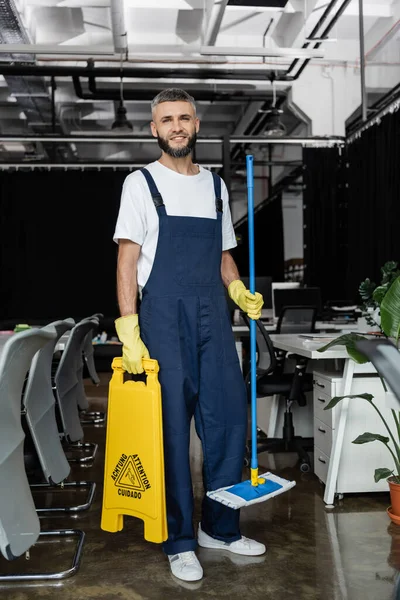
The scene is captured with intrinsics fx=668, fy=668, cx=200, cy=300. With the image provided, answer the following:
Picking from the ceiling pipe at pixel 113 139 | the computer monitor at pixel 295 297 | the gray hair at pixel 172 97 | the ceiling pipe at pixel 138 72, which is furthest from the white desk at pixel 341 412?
the ceiling pipe at pixel 138 72

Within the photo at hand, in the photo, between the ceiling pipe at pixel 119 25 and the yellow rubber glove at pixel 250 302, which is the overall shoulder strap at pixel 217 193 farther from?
the ceiling pipe at pixel 119 25

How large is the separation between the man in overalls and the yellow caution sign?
9cm

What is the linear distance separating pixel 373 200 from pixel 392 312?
5.43 m

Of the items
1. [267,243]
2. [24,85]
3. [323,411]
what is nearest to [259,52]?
[24,85]

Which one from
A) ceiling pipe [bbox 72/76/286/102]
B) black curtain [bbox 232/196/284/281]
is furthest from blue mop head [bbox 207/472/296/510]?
black curtain [bbox 232/196/284/281]

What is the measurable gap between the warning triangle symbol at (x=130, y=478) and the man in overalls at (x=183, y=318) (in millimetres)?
128

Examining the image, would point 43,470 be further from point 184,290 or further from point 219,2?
point 219,2

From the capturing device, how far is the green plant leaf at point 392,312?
2939mm

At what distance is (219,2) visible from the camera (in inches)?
261

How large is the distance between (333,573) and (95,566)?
873 millimetres

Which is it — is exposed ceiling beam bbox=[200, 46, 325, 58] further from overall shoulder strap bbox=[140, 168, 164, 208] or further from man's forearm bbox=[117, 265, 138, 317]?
man's forearm bbox=[117, 265, 138, 317]

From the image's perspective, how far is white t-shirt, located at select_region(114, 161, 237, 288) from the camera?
96.4 inches

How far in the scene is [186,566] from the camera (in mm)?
2344

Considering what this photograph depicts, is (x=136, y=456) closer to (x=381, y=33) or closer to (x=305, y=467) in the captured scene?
(x=305, y=467)
